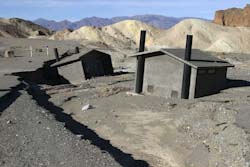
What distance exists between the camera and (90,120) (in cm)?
2470

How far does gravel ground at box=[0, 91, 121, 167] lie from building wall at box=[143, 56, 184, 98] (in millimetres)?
12624

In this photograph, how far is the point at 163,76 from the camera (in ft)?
105

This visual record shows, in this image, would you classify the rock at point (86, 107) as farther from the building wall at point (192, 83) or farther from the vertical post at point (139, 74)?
the building wall at point (192, 83)

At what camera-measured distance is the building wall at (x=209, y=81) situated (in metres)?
31.3

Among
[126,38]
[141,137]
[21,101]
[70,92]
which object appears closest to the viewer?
[141,137]

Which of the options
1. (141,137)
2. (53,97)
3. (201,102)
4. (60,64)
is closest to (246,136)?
(141,137)

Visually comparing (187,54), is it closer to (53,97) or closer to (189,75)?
(189,75)

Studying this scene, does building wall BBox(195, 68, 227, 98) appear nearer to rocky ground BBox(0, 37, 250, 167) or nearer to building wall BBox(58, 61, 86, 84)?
rocky ground BBox(0, 37, 250, 167)

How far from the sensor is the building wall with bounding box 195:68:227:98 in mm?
31331

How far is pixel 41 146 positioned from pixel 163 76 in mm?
17858

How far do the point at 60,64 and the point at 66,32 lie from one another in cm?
7991

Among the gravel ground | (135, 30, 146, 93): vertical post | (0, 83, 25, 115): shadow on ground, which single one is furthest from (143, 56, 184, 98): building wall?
the gravel ground

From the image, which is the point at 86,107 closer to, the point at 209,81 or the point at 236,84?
the point at 209,81

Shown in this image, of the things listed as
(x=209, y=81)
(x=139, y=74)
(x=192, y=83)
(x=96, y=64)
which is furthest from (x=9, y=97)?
(x=96, y=64)
